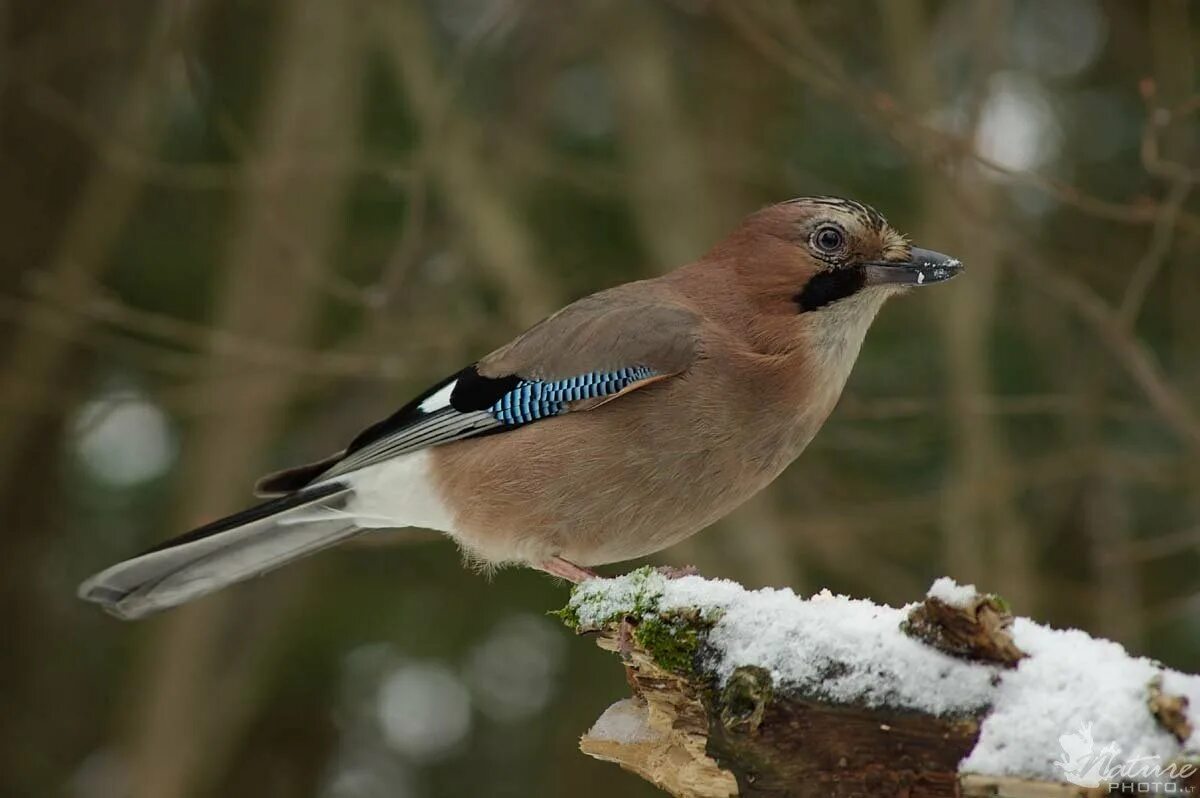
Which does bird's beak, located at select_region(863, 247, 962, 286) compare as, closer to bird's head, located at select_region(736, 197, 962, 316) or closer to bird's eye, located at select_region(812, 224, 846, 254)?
bird's head, located at select_region(736, 197, 962, 316)

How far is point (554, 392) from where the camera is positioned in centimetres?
486

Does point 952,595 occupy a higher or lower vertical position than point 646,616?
lower

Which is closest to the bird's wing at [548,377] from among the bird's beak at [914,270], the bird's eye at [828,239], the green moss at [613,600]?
the bird's eye at [828,239]

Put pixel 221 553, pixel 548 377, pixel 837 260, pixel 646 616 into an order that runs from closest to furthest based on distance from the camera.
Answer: pixel 646 616 → pixel 837 260 → pixel 548 377 → pixel 221 553

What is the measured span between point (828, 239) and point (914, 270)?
308 millimetres

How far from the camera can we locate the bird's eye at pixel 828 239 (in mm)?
4758

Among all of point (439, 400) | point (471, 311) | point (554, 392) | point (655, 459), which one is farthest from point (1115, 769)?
point (471, 311)

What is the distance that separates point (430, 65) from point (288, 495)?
8.39ft

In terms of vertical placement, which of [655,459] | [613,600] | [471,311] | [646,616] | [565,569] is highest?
[471,311]

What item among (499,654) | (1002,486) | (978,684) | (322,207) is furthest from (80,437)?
(978,684)

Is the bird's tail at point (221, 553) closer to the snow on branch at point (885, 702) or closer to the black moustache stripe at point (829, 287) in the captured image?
the black moustache stripe at point (829, 287)

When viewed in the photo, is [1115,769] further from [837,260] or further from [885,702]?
[837,260]

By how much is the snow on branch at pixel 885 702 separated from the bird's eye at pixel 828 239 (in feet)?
5.02

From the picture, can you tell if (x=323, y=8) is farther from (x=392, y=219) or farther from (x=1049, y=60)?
(x=1049, y=60)
